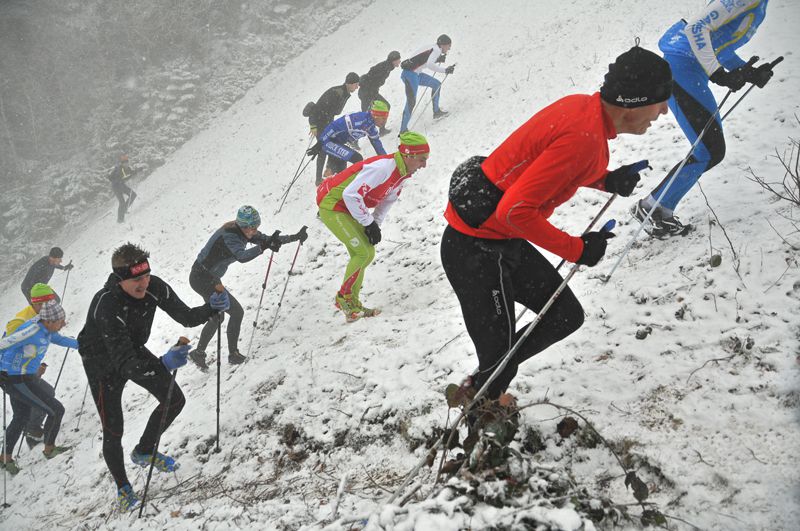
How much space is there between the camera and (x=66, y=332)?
13078mm

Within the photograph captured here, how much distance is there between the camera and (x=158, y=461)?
4.86m

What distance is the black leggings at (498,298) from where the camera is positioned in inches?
120

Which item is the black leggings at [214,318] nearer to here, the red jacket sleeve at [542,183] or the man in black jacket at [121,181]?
the red jacket sleeve at [542,183]

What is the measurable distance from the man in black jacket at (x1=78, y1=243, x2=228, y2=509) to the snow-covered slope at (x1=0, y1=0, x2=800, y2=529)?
1.74ft

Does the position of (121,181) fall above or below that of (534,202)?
above

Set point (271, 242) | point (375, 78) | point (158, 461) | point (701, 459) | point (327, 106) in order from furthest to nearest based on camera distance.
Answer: point (375, 78)
point (327, 106)
point (271, 242)
point (158, 461)
point (701, 459)

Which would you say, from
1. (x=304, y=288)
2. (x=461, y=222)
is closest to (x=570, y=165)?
(x=461, y=222)

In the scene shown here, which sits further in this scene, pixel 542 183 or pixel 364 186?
pixel 364 186

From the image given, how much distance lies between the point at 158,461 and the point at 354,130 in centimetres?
736

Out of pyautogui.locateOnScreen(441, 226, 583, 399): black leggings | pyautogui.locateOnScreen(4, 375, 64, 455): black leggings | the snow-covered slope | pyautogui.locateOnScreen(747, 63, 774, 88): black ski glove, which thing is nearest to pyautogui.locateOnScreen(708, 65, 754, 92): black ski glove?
pyautogui.locateOnScreen(747, 63, 774, 88): black ski glove

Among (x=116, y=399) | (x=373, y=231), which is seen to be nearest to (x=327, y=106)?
(x=373, y=231)

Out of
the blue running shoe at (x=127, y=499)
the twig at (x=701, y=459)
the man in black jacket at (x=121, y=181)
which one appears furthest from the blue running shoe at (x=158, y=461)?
the man in black jacket at (x=121, y=181)

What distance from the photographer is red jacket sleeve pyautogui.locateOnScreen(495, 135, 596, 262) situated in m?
2.56

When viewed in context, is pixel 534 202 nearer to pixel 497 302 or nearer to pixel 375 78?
pixel 497 302
